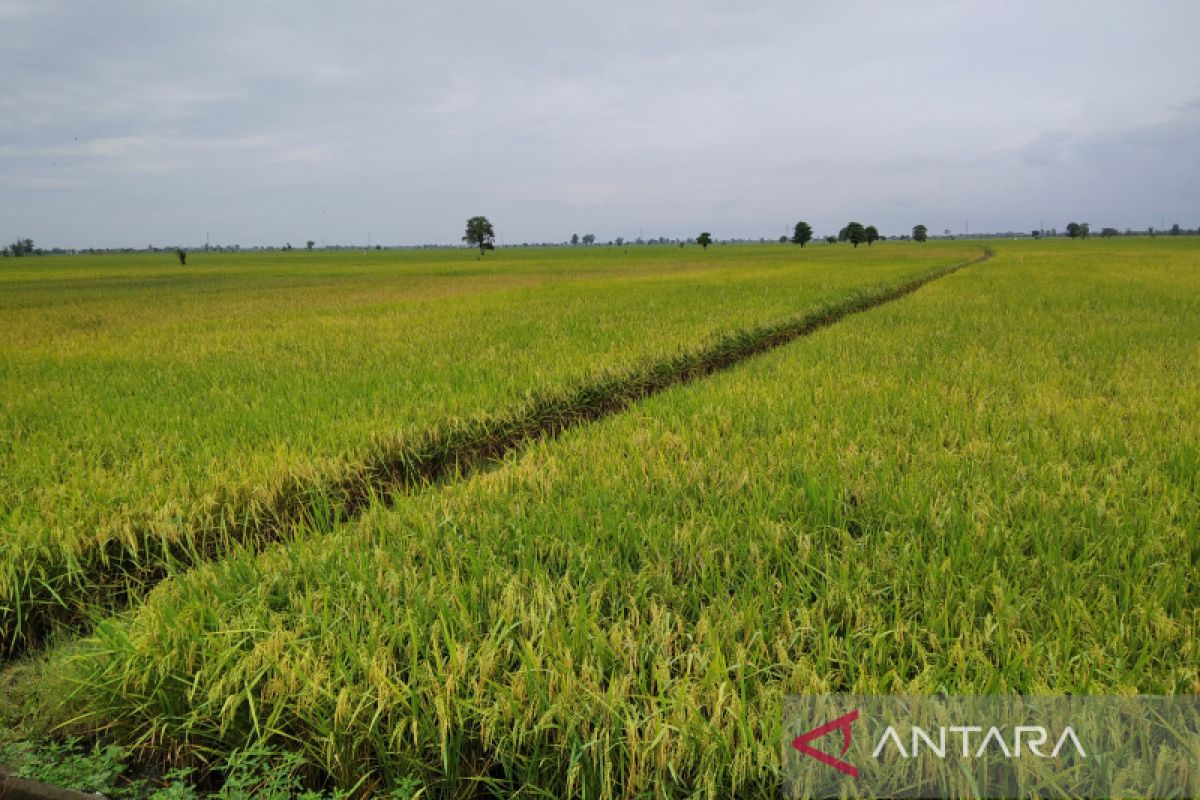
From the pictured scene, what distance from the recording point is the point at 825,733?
158cm

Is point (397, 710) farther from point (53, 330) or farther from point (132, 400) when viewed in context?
point (53, 330)

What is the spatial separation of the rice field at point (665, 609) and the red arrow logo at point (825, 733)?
0.25ft

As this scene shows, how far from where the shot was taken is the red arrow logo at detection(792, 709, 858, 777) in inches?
59.9

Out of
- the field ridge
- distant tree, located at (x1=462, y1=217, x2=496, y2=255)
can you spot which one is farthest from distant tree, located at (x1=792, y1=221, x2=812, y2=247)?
the field ridge

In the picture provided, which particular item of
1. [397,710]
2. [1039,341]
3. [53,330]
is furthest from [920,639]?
[53,330]

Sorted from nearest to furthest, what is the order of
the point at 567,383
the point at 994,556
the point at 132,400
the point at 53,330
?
the point at 994,556 → the point at 132,400 → the point at 567,383 → the point at 53,330

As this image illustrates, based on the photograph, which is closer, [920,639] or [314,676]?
[314,676]

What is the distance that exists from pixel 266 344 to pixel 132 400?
3.75 metres

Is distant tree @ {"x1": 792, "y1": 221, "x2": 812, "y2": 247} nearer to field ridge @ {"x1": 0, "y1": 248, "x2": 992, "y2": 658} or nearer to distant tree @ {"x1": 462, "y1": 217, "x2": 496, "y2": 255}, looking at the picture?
distant tree @ {"x1": 462, "y1": 217, "x2": 496, "y2": 255}

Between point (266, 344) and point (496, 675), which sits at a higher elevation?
point (266, 344)

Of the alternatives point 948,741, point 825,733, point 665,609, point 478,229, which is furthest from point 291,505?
point 478,229

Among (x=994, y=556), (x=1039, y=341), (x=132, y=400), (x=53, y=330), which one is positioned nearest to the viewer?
(x=994, y=556)

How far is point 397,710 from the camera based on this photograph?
179cm

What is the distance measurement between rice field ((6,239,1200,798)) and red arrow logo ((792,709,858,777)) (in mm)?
75
